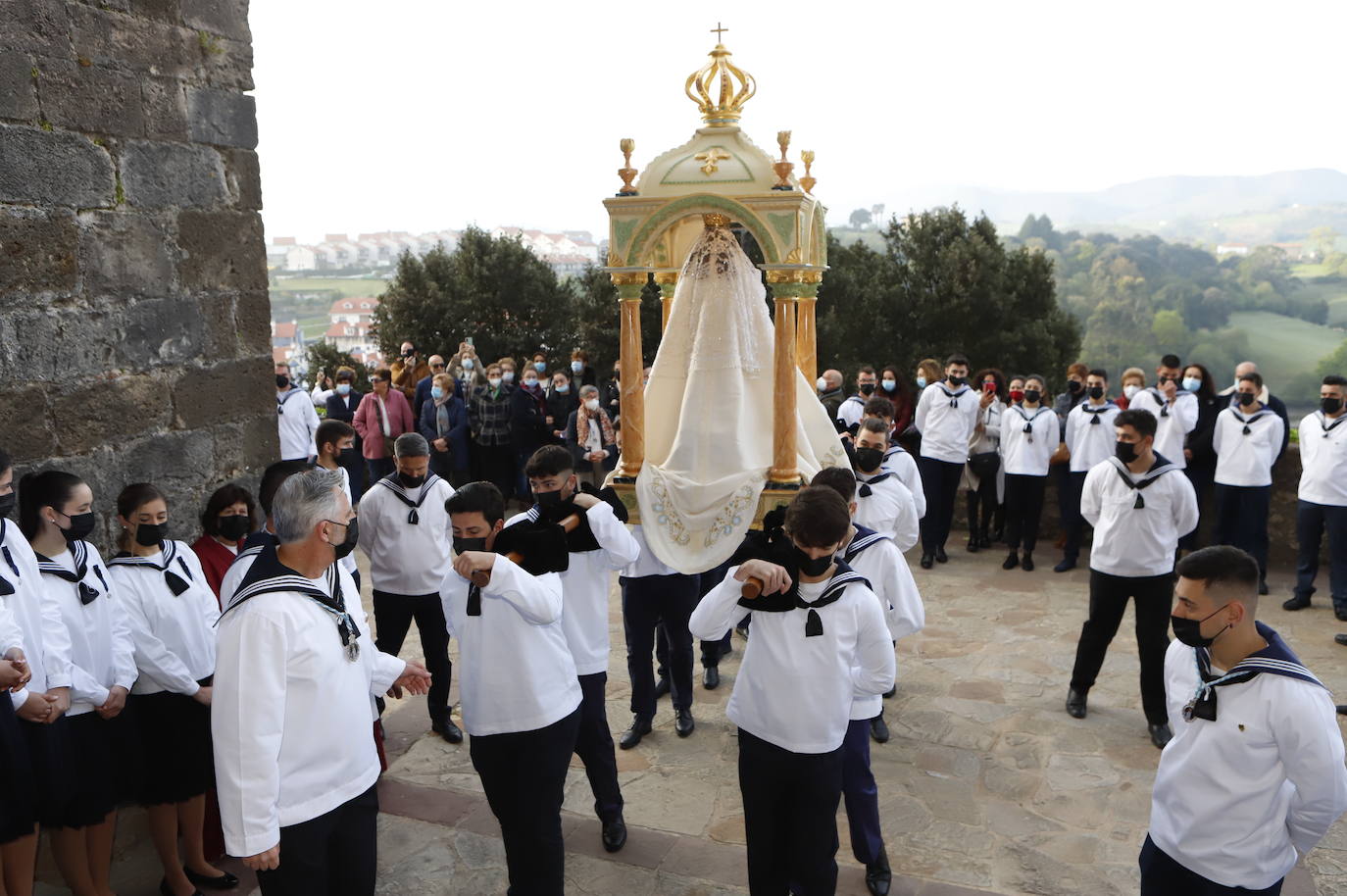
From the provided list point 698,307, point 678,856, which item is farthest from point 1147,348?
point 678,856

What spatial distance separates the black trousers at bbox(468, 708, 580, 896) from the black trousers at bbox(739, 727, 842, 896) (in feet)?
2.34

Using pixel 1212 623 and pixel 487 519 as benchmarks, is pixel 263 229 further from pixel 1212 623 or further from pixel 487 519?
pixel 1212 623

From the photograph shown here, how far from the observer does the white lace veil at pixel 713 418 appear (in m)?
5.75

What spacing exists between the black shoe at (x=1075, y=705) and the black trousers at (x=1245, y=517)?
311 cm

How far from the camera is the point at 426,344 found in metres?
23.5

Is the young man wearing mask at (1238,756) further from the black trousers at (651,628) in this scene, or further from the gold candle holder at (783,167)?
the gold candle holder at (783,167)

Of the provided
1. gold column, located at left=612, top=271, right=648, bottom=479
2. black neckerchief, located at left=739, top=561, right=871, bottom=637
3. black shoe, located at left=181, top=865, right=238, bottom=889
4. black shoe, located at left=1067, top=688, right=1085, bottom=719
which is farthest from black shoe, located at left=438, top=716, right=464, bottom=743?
black shoe, located at left=1067, top=688, right=1085, bottom=719

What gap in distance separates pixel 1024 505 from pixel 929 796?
4.47 meters

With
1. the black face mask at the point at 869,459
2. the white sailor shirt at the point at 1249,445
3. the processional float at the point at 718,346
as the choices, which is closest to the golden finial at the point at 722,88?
the processional float at the point at 718,346

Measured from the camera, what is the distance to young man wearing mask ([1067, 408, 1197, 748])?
5355 millimetres

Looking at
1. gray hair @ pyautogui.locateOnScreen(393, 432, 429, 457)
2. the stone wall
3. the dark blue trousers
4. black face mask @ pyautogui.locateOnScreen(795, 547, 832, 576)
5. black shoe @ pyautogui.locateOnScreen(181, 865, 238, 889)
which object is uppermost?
the stone wall

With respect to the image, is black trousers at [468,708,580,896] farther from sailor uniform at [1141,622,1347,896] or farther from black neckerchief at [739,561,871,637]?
→ sailor uniform at [1141,622,1347,896]

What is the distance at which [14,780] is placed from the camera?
3.45 m

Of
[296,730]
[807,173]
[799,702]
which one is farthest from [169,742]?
[807,173]
